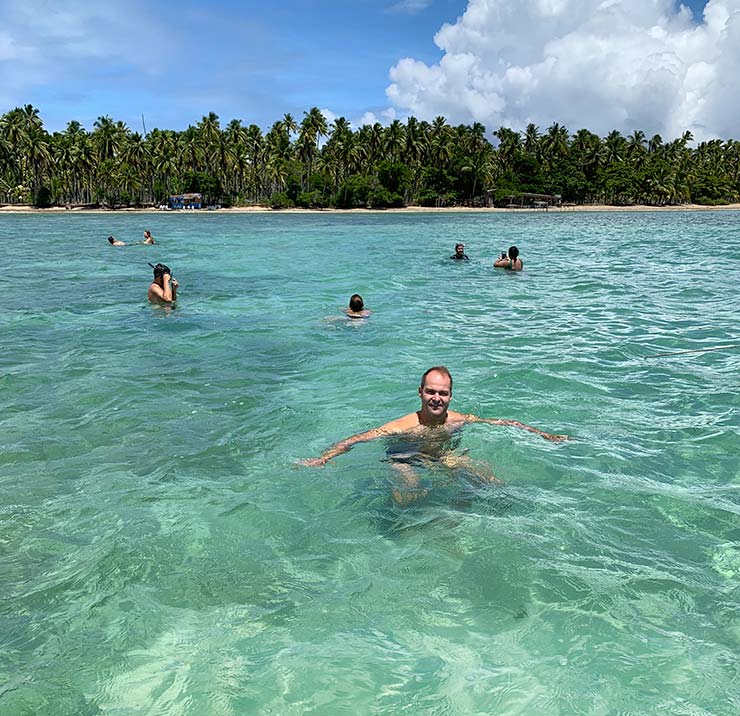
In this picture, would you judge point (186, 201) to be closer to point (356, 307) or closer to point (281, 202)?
point (281, 202)

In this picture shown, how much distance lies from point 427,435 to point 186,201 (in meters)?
99.4

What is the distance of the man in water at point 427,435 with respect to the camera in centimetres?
575

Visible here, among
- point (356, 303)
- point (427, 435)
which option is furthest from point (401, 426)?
point (356, 303)

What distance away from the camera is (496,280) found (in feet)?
66.4

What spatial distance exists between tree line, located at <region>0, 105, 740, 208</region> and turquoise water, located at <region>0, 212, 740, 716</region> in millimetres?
99043

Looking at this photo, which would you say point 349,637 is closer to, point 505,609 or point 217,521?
point 505,609

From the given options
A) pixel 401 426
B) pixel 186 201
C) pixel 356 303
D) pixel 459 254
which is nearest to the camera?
pixel 401 426

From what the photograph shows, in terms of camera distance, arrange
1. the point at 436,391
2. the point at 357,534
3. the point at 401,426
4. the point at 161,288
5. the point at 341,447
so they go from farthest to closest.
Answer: the point at 161,288 → the point at 401,426 → the point at 341,447 → the point at 436,391 → the point at 357,534

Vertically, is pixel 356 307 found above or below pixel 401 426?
above

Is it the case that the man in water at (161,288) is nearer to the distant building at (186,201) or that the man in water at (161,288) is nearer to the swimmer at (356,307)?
the swimmer at (356,307)

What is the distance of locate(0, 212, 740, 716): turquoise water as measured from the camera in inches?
138

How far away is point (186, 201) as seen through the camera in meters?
98.3

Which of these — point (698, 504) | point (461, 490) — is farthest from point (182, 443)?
point (698, 504)

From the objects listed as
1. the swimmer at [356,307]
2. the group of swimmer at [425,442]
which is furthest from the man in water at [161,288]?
the group of swimmer at [425,442]
